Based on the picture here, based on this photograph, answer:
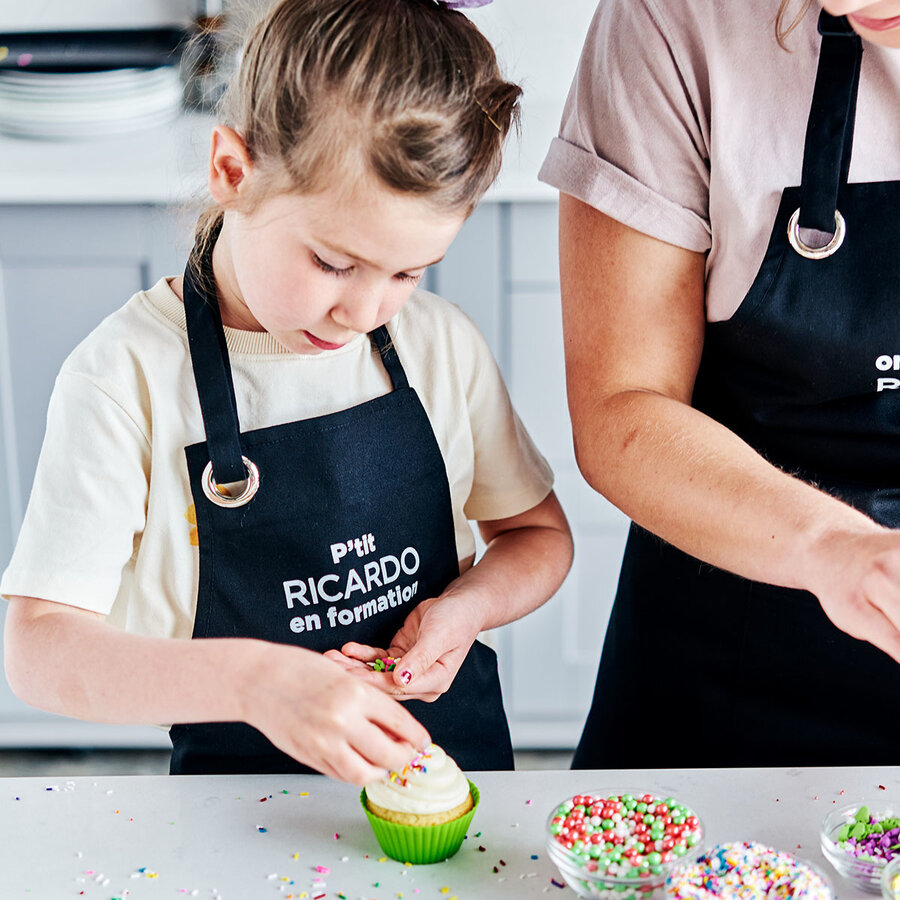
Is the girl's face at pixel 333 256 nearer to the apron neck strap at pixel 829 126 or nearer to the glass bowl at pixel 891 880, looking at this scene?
the apron neck strap at pixel 829 126

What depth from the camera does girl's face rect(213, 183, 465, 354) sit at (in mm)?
1014

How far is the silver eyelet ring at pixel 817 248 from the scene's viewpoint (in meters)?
1.12

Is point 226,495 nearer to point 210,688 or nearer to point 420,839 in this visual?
point 210,688

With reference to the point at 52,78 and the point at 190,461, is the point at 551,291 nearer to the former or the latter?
the point at 52,78

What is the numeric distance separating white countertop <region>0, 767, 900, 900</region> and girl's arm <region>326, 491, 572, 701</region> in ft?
0.34

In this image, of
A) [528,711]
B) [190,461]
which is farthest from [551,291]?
[190,461]

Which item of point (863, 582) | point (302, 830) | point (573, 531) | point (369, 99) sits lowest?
point (573, 531)

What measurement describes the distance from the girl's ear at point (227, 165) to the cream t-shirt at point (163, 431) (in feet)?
0.50

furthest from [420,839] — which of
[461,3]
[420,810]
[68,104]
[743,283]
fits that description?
[68,104]

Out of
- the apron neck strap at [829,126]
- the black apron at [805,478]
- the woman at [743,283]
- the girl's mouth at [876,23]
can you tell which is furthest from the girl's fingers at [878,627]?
the girl's mouth at [876,23]

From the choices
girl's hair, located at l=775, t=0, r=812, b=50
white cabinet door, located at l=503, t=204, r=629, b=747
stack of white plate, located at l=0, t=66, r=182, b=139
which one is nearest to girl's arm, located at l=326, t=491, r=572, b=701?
girl's hair, located at l=775, t=0, r=812, b=50

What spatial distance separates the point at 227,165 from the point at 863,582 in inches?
25.0

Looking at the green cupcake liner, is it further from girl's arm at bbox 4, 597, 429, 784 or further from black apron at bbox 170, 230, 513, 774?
black apron at bbox 170, 230, 513, 774

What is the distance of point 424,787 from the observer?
97cm
